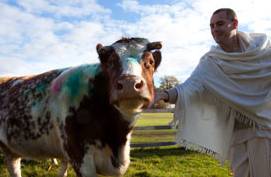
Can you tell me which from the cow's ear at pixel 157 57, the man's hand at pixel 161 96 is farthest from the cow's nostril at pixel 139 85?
the cow's ear at pixel 157 57

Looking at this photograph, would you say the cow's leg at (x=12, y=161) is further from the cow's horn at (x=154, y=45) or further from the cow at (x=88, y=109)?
the cow's horn at (x=154, y=45)

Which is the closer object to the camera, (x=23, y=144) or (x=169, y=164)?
(x=23, y=144)

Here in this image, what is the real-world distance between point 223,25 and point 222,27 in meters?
0.02

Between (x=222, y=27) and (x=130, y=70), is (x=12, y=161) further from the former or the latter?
(x=222, y=27)

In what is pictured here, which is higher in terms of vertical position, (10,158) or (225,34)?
(225,34)

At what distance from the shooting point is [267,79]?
5.27 m

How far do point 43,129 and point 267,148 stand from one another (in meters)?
2.85

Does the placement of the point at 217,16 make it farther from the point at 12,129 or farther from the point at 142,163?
the point at 142,163

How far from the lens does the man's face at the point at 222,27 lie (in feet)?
17.2

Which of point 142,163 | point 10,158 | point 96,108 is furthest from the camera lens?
point 142,163

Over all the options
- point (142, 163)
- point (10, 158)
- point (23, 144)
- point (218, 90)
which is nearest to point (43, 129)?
point (23, 144)

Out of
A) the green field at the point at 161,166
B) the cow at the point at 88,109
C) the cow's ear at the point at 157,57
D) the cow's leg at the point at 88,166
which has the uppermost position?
the cow's ear at the point at 157,57

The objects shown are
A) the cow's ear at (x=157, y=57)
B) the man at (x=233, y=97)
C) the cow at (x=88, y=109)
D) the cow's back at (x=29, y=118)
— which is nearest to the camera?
the cow at (x=88, y=109)

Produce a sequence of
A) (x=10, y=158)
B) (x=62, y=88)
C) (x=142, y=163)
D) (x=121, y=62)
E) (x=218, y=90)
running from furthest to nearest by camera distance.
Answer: (x=142, y=163) → (x=10, y=158) → (x=62, y=88) → (x=218, y=90) → (x=121, y=62)
